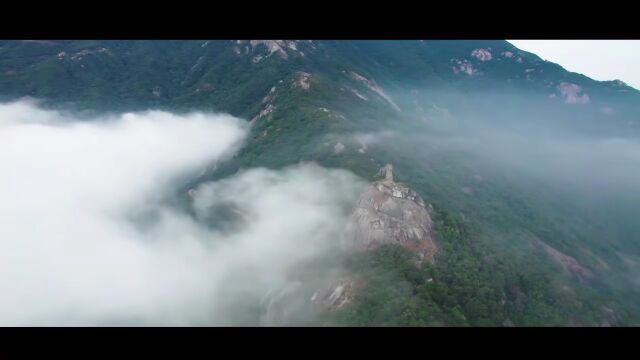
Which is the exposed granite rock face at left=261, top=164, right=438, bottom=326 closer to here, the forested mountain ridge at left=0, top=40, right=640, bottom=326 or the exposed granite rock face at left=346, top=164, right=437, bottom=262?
the exposed granite rock face at left=346, top=164, right=437, bottom=262

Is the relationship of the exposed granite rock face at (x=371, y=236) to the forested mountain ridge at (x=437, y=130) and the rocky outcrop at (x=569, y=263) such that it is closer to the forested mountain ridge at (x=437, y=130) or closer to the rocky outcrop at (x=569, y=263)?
the forested mountain ridge at (x=437, y=130)

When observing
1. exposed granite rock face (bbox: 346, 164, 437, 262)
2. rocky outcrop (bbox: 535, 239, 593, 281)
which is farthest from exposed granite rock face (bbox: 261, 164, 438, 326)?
rocky outcrop (bbox: 535, 239, 593, 281)

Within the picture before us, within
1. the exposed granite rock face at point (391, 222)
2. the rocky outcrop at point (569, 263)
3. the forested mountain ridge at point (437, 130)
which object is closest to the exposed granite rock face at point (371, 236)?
the exposed granite rock face at point (391, 222)

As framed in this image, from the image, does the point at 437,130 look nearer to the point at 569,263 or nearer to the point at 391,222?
the point at 569,263

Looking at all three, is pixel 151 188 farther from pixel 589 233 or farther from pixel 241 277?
pixel 589 233

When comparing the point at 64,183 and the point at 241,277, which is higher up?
the point at 241,277

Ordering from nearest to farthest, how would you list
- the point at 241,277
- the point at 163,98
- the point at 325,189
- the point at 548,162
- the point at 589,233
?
the point at 241,277 < the point at 325,189 < the point at 589,233 < the point at 548,162 < the point at 163,98

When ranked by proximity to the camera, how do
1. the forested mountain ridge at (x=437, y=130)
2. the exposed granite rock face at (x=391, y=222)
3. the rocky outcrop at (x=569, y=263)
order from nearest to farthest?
the forested mountain ridge at (x=437, y=130)
the exposed granite rock face at (x=391, y=222)
the rocky outcrop at (x=569, y=263)
